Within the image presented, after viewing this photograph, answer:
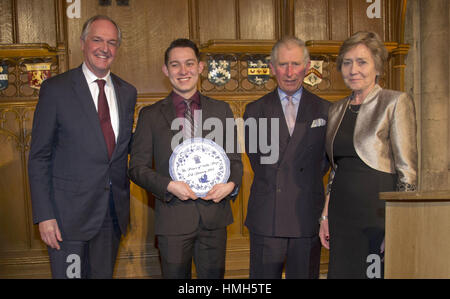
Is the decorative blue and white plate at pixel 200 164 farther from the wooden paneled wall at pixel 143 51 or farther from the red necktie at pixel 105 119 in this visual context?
the wooden paneled wall at pixel 143 51

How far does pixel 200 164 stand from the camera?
2.31 metres

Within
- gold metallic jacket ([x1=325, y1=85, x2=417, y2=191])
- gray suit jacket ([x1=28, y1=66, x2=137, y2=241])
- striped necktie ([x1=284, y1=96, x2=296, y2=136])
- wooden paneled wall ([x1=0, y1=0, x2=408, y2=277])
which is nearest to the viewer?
gold metallic jacket ([x1=325, y1=85, x2=417, y2=191])

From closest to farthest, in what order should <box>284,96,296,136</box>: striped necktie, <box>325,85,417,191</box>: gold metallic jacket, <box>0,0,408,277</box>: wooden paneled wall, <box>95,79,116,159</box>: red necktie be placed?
<box>325,85,417,191</box>: gold metallic jacket, <box>95,79,116,159</box>: red necktie, <box>284,96,296,136</box>: striped necktie, <box>0,0,408,277</box>: wooden paneled wall

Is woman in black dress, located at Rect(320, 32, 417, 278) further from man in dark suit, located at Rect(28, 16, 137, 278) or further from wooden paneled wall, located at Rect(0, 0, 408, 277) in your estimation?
wooden paneled wall, located at Rect(0, 0, 408, 277)

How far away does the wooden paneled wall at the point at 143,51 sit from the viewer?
165 inches

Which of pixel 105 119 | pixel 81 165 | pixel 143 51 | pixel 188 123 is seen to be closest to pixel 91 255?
pixel 81 165

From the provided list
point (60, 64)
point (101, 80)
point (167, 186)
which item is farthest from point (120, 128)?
point (60, 64)

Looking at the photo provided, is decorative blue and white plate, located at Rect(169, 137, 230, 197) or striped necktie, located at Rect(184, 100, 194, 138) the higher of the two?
striped necktie, located at Rect(184, 100, 194, 138)

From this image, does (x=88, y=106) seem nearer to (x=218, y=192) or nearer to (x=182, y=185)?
(x=182, y=185)

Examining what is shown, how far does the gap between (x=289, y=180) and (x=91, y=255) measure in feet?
4.13

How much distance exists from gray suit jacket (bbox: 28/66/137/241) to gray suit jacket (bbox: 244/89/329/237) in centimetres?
92

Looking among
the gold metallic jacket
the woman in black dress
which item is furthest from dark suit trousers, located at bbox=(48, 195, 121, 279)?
the gold metallic jacket

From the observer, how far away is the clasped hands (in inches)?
88.2

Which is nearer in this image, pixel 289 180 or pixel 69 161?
pixel 69 161
